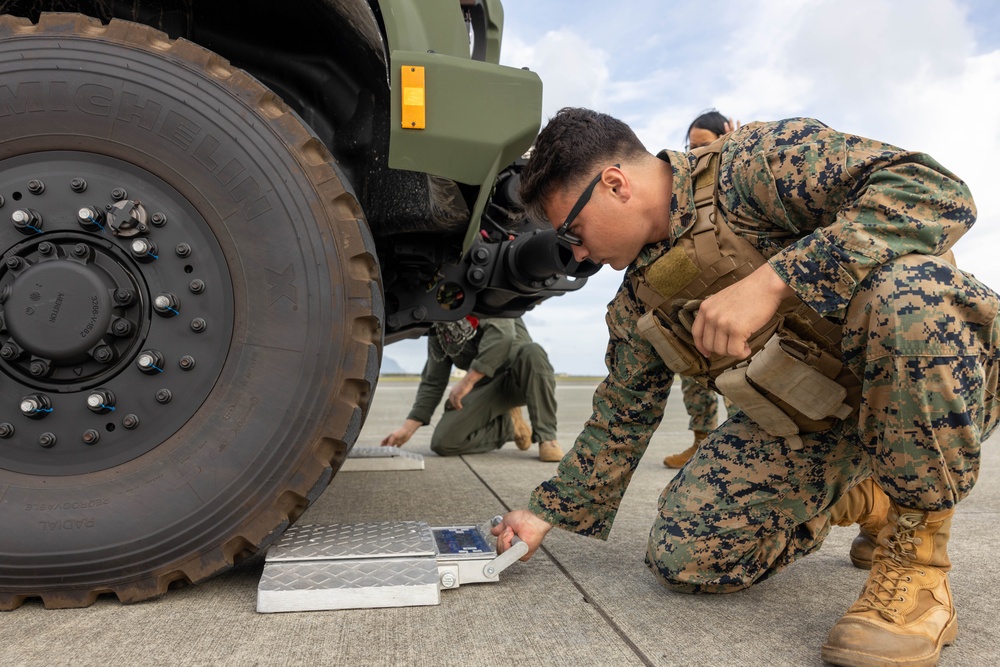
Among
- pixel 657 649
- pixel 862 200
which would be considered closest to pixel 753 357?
pixel 862 200

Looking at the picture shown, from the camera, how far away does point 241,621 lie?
126 cm

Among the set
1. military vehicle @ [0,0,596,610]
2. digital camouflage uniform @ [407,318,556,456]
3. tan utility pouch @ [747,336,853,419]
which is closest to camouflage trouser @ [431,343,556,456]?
digital camouflage uniform @ [407,318,556,456]

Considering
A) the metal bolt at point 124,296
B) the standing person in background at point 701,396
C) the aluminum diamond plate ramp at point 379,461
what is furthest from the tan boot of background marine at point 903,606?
the aluminum diamond plate ramp at point 379,461

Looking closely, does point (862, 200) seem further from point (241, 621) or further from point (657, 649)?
point (241, 621)

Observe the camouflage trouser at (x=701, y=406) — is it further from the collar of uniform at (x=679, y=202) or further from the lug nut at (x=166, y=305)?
the lug nut at (x=166, y=305)

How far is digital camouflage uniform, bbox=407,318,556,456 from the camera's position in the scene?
3.84 metres

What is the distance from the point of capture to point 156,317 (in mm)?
1347

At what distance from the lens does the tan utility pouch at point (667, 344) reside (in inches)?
61.1

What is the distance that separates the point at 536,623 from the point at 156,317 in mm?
850

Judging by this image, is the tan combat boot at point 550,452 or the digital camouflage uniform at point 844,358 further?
the tan combat boot at point 550,452

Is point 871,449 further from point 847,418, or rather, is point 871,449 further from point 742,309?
point 742,309

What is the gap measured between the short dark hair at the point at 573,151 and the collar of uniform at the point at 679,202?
9cm

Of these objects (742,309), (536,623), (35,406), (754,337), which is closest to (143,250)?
(35,406)

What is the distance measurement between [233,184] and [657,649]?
41.9 inches
